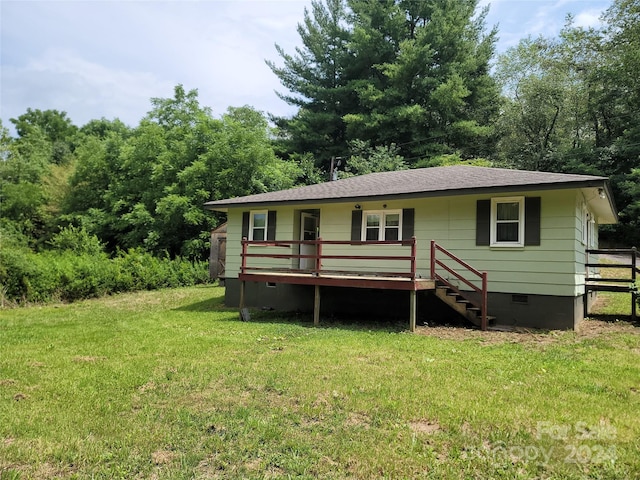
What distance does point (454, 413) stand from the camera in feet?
13.5

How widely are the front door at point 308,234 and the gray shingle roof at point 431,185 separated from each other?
82cm

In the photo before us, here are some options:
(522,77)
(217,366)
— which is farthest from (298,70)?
(217,366)

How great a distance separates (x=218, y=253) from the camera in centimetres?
1944

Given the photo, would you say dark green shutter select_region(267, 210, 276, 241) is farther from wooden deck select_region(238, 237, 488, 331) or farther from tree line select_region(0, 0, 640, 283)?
tree line select_region(0, 0, 640, 283)

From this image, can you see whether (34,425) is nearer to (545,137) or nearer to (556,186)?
(556,186)

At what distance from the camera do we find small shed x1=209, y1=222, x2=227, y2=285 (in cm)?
1880

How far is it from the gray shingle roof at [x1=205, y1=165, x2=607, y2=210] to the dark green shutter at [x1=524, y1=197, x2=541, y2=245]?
49 centimetres

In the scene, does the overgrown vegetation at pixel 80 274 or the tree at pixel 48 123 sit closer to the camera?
the overgrown vegetation at pixel 80 274

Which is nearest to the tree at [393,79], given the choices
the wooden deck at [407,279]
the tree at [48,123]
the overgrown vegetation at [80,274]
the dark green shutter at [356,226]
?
the overgrown vegetation at [80,274]

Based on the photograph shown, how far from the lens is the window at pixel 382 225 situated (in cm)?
1118

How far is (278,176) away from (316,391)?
742 inches

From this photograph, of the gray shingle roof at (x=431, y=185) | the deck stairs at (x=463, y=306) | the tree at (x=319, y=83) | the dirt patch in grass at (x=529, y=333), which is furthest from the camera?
the tree at (x=319, y=83)

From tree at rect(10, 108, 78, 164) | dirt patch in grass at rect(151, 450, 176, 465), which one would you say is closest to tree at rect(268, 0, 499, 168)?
dirt patch in grass at rect(151, 450, 176, 465)

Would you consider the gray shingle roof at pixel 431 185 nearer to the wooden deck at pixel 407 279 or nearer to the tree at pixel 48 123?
the wooden deck at pixel 407 279
